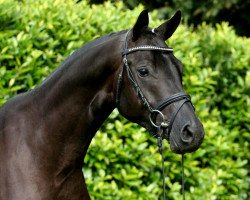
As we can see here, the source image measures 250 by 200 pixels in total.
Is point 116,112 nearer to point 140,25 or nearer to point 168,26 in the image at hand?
point 168,26

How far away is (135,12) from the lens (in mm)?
6348

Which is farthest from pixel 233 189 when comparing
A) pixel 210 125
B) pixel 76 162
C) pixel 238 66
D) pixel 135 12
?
pixel 76 162

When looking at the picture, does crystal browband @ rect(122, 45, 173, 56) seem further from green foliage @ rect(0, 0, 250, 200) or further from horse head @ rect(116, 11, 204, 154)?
green foliage @ rect(0, 0, 250, 200)

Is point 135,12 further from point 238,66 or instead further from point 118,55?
point 118,55

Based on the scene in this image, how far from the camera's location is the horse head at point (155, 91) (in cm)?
335

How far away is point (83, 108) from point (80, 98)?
54mm

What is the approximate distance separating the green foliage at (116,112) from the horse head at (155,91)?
5.52ft

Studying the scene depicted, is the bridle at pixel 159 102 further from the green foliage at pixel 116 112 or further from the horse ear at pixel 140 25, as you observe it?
→ the green foliage at pixel 116 112

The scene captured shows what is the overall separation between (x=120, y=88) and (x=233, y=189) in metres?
3.28

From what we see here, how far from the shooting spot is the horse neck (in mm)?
3598

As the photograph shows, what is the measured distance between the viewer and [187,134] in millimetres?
3332

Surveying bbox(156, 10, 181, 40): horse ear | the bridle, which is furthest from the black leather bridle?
bbox(156, 10, 181, 40): horse ear

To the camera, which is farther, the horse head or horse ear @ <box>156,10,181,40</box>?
horse ear @ <box>156,10,181,40</box>

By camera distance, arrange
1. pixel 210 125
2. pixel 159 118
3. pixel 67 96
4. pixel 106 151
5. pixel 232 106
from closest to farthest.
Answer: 1. pixel 159 118
2. pixel 67 96
3. pixel 106 151
4. pixel 210 125
5. pixel 232 106
